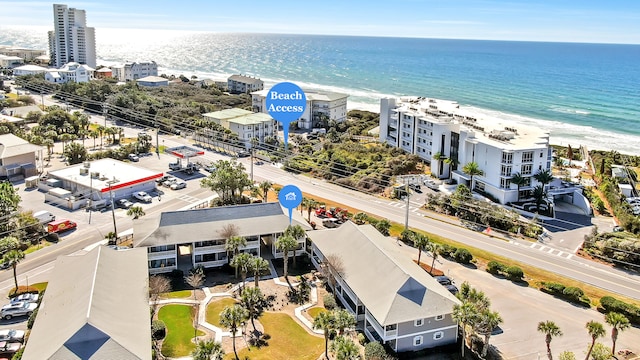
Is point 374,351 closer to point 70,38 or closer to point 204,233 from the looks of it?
point 204,233

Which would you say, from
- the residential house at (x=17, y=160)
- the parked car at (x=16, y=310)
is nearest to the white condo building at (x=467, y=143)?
the parked car at (x=16, y=310)

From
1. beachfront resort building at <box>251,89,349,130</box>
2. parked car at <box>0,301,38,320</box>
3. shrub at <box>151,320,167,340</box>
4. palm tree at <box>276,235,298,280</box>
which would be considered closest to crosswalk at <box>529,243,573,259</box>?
palm tree at <box>276,235,298,280</box>

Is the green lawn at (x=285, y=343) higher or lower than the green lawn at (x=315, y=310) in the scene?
lower

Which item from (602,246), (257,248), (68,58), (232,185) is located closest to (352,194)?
(232,185)

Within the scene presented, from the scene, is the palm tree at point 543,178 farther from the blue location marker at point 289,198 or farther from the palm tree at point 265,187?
the palm tree at point 265,187

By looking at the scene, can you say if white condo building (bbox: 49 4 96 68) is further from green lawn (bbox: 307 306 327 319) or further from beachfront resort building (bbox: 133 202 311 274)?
green lawn (bbox: 307 306 327 319)
